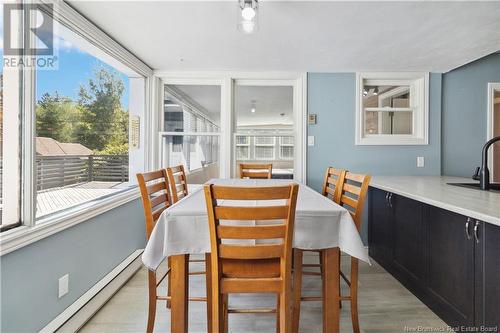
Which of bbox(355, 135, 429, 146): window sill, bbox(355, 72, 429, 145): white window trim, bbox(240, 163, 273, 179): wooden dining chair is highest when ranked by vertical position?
bbox(355, 72, 429, 145): white window trim

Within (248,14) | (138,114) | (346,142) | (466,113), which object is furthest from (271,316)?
(466,113)

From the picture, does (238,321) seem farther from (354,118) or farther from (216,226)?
(354,118)

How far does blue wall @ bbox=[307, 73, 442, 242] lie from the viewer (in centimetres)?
332

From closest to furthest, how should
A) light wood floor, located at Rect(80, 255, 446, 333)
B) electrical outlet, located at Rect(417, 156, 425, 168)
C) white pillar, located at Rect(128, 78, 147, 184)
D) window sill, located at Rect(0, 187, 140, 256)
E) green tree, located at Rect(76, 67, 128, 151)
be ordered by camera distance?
window sill, located at Rect(0, 187, 140, 256)
light wood floor, located at Rect(80, 255, 446, 333)
green tree, located at Rect(76, 67, 128, 151)
white pillar, located at Rect(128, 78, 147, 184)
electrical outlet, located at Rect(417, 156, 425, 168)

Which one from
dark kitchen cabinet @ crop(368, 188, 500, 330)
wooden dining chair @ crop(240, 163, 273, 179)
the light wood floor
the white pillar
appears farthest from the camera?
the white pillar

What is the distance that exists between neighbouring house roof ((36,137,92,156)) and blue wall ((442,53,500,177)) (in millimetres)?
4008

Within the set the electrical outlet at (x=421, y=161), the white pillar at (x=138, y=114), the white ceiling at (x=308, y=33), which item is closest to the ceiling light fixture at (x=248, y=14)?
the white ceiling at (x=308, y=33)

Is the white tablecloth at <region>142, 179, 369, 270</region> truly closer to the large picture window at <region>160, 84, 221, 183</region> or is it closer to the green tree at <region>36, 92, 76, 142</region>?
the green tree at <region>36, 92, 76, 142</region>

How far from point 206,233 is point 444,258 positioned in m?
1.64

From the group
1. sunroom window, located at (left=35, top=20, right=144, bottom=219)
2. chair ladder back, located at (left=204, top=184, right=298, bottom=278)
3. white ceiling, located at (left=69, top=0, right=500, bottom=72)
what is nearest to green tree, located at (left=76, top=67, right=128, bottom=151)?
sunroom window, located at (left=35, top=20, right=144, bottom=219)

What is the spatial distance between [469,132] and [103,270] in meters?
4.27

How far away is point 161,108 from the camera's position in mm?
3469

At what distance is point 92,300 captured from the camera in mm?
2033

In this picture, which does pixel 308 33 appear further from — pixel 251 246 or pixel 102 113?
pixel 102 113
